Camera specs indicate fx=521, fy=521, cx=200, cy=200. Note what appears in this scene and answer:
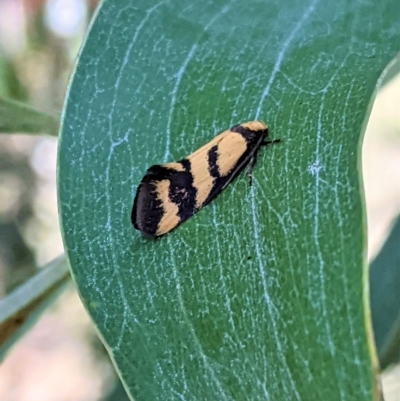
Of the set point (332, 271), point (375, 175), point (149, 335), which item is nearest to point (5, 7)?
point (375, 175)

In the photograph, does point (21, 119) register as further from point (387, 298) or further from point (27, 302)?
point (387, 298)

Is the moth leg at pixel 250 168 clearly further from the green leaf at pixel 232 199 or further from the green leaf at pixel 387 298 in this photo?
the green leaf at pixel 387 298

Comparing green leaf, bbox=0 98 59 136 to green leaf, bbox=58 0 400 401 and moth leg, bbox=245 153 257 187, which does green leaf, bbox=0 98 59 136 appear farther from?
moth leg, bbox=245 153 257 187

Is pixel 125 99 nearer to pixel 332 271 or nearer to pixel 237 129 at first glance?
pixel 237 129

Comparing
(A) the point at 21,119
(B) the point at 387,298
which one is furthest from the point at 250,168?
(B) the point at 387,298

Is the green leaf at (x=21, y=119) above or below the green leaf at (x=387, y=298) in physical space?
above

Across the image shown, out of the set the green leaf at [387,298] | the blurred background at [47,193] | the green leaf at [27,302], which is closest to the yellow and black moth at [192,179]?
the green leaf at [27,302]
